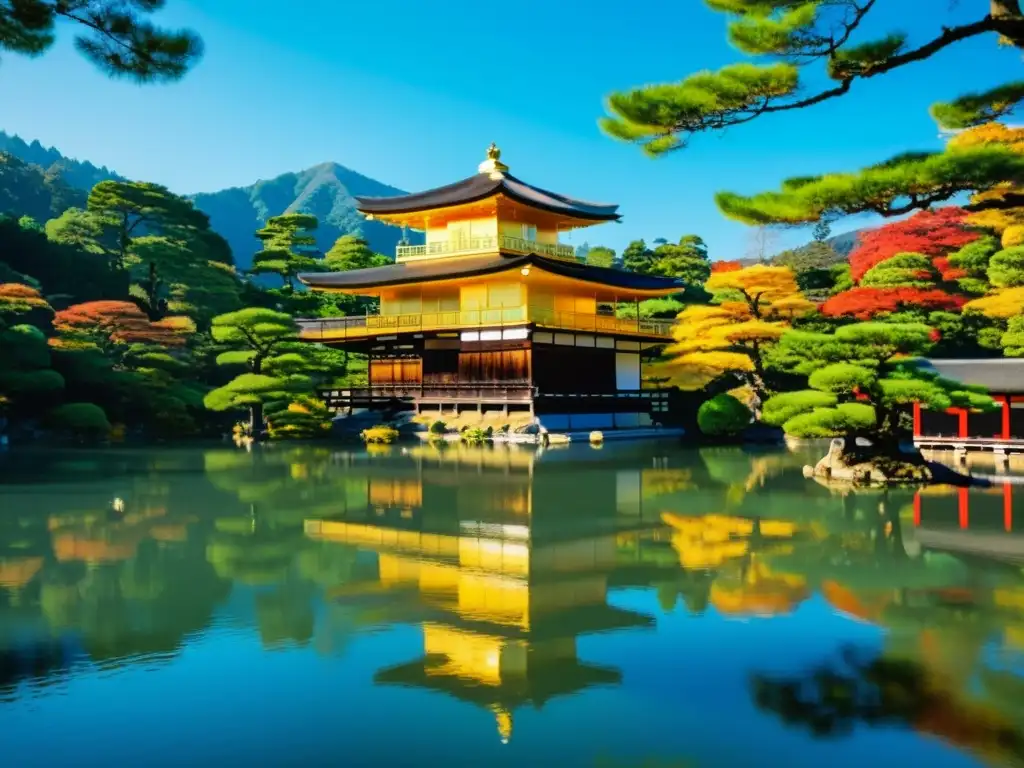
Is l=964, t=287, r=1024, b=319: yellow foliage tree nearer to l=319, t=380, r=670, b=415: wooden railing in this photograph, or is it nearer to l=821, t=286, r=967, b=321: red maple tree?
l=821, t=286, r=967, b=321: red maple tree

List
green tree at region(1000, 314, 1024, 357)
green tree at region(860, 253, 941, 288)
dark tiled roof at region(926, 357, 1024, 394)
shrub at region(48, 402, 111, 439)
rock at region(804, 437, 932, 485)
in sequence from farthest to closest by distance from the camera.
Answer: green tree at region(860, 253, 941, 288) < green tree at region(1000, 314, 1024, 357) < shrub at region(48, 402, 111, 439) < dark tiled roof at region(926, 357, 1024, 394) < rock at region(804, 437, 932, 485)

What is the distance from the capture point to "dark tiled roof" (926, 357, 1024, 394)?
18.0 metres

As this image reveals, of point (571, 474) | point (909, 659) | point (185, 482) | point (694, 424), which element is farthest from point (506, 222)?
point (909, 659)

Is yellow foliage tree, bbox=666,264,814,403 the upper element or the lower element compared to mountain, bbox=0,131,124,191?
lower

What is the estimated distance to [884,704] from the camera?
4590 mm

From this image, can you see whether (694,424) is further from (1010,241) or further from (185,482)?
(185,482)

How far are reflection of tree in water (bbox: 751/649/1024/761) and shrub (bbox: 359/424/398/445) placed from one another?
20822mm

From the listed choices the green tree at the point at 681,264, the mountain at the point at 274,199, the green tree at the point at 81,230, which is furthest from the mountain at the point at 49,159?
the green tree at the point at 681,264

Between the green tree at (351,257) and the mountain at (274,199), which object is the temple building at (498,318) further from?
the mountain at (274,199)

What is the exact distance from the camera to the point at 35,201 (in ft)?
203

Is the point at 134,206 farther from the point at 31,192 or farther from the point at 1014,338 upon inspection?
the point at 1014,338

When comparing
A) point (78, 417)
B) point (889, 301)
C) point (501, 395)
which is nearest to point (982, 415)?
point (889, 301)

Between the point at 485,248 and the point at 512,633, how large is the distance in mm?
24448

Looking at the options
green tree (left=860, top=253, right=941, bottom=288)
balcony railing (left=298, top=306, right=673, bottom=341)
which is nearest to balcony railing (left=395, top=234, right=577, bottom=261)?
balcony railing (left=298, top=306, right=673, bottom=341)
